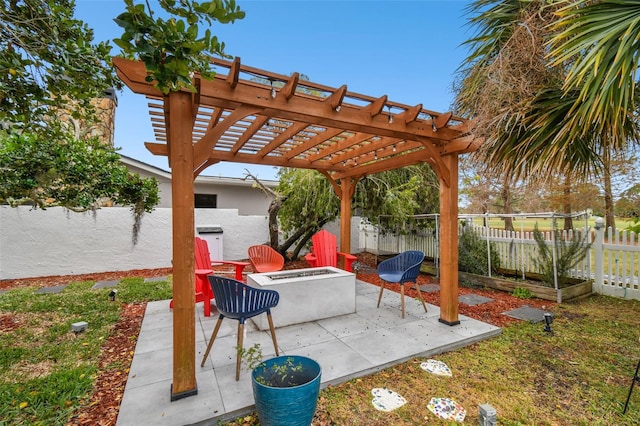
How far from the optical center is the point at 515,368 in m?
2.77

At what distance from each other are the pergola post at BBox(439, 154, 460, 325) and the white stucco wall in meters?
6.51

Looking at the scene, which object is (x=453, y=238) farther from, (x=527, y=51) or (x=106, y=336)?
(x=106, y=336)

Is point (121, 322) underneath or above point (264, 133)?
underneath

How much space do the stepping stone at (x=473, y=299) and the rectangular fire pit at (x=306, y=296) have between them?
82.4 inches

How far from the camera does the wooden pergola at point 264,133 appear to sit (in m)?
2.29

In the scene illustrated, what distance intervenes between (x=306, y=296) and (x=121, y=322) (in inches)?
101

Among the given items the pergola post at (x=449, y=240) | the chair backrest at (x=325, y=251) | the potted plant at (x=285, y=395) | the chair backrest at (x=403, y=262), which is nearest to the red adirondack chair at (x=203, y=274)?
the chair backrest at (x=325, y=251)

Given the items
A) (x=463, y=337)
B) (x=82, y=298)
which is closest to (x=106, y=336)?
(x=82, y=298)

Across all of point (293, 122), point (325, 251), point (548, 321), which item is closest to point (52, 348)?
point (293, 122)

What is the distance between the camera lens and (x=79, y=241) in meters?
7.00

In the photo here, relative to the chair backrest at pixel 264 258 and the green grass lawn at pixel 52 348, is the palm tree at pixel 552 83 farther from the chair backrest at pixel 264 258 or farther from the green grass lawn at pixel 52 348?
the green grass lawn at pixel 52 348

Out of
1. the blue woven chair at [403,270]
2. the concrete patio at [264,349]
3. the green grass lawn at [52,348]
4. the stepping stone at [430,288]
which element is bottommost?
the stepping stone at [430,288]

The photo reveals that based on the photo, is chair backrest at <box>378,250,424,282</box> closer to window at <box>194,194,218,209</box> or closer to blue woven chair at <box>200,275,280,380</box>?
blue woven chair at <box>200,275,280,380</box>

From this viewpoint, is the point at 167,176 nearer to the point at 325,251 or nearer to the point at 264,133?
the point at 325,251
